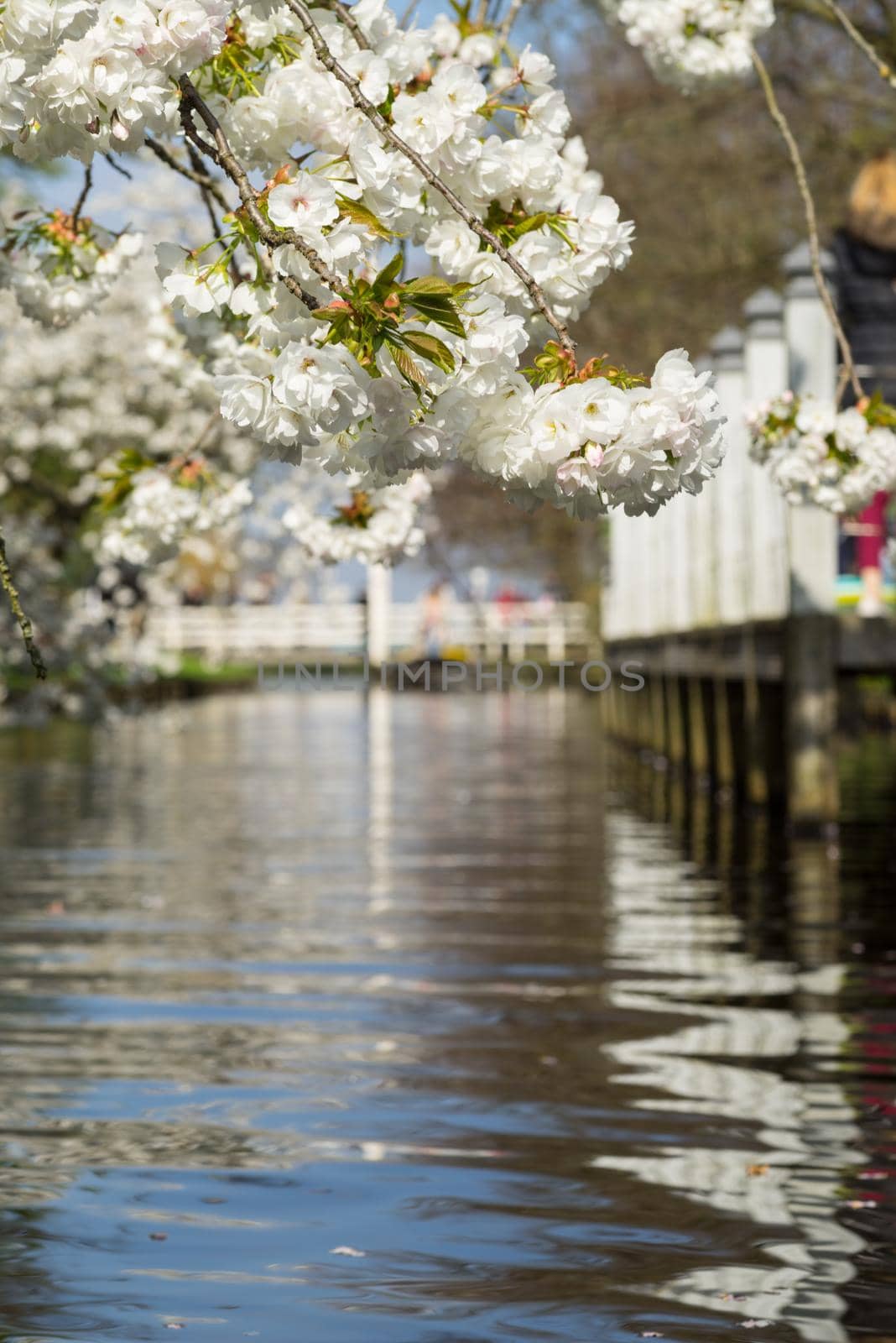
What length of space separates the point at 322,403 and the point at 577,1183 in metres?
2.28

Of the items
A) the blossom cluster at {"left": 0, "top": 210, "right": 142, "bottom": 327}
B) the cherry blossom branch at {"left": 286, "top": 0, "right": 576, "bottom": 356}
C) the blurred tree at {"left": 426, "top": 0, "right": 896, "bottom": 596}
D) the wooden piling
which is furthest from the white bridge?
the cherry blossom branch at {"left": 286, "top": 0, "right": 576, "bottom": 356}

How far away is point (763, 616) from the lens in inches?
536

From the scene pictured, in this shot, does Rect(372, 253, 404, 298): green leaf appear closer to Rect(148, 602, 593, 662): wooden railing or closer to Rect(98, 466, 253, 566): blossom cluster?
Rect(98, 466, 253, 566): blossom cluster

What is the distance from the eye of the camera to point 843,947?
8.69m

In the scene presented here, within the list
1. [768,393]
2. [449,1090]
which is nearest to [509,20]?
[449,1090]

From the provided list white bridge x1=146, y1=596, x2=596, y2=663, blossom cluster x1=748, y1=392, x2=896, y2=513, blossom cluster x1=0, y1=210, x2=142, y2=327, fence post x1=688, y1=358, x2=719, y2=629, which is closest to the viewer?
blossom cluster x1=0, y1=210, x2=142, y2=327

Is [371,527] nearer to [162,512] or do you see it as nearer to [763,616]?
[162,512]

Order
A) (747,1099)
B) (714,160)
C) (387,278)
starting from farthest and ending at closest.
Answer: (714,160), (747,1099), (387,278)

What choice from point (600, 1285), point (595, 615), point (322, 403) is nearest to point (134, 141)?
point (322, 403)

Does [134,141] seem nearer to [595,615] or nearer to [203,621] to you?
[595,615]

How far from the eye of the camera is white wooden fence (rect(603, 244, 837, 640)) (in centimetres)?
1227

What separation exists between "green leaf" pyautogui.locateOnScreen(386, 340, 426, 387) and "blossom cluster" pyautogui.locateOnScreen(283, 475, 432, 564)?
405 cm

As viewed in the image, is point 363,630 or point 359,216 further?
point 363,630

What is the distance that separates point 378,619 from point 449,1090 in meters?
49.1
